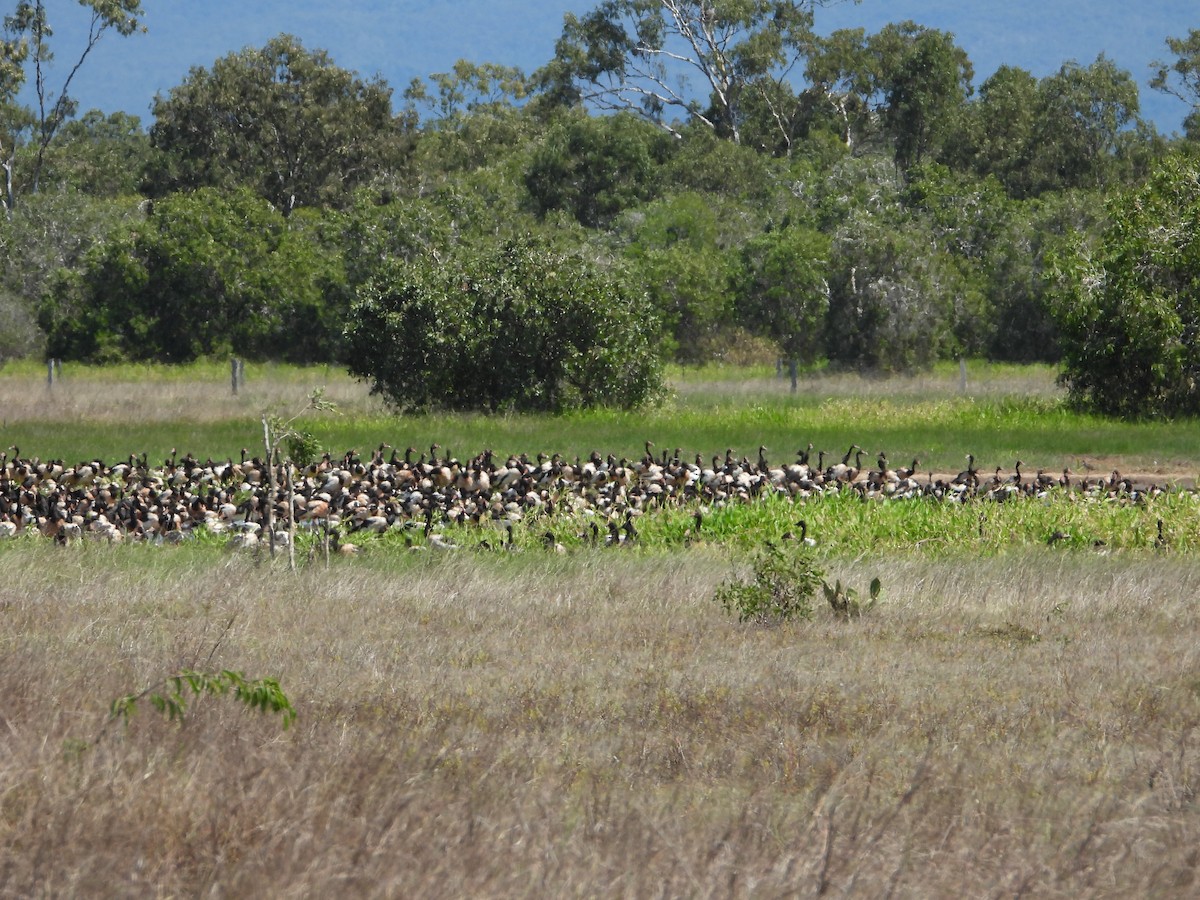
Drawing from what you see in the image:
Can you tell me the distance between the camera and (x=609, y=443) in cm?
2188

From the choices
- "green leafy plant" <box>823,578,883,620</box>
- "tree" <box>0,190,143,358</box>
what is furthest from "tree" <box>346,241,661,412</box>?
"tree" <box>0,190,143,358</box>

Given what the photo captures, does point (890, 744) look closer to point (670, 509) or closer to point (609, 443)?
point (670, 509)

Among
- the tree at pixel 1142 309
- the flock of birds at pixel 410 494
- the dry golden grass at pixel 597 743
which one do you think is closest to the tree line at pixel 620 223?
the tree at pixel 1142 309

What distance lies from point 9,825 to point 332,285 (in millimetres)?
44260

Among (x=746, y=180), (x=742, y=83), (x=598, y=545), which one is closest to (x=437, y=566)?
(x=598, y=545)

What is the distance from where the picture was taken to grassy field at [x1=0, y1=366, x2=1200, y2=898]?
11.7 ft

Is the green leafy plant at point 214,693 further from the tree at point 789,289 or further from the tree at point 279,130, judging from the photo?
the tree at point 279,130

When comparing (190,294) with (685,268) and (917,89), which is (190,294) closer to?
(685,268)

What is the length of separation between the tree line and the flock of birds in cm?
1127

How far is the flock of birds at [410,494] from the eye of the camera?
1276 cm

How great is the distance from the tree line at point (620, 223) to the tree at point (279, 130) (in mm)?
132

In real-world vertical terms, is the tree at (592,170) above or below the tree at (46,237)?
above

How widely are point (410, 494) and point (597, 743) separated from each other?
919cm

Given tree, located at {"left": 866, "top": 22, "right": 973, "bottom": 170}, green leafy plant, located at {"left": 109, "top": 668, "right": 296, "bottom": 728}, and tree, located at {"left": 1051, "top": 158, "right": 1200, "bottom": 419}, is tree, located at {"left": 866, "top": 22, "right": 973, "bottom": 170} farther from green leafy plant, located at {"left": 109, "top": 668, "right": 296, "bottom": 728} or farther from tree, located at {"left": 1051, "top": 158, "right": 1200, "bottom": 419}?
green leafy plant, located at {"left": 109, "top": 668, "right": 296, "bottom": 728}
